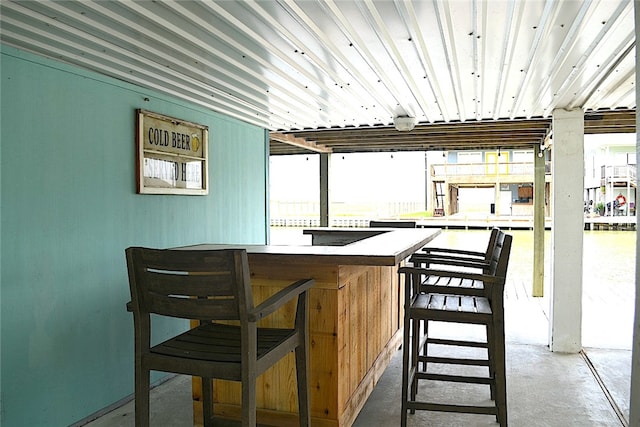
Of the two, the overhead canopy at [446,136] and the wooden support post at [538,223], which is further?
the wooden support post at [538,223]

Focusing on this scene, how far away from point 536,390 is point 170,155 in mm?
3368

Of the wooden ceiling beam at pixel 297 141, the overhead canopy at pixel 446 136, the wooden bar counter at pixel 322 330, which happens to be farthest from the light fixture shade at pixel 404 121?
the wooden bar counter at pixel 322 330

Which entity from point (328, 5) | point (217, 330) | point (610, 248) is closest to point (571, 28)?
point (328, 5)

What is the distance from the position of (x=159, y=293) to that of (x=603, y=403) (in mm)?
3142

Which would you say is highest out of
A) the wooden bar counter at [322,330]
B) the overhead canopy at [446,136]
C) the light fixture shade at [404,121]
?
the overhead canopy at [446,136]

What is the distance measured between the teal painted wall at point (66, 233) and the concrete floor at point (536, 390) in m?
0.41

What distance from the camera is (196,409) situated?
9.48 ft

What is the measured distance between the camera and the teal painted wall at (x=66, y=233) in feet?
8.91

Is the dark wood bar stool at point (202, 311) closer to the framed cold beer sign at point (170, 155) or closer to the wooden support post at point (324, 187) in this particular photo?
the framed cold beer sign at point (170, 155)

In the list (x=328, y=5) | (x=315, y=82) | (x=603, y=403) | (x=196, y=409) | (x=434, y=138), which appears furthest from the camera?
(x=434, y=138)

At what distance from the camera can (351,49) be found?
2.93 metres

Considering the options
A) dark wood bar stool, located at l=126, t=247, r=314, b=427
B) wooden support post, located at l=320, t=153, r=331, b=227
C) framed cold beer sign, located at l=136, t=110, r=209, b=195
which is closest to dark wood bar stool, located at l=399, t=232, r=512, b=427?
dark wood bar stool, located at l=126, t=247, r=314, b=427

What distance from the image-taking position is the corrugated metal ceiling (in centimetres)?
232

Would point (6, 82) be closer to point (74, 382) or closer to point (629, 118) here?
point (74, 382)
